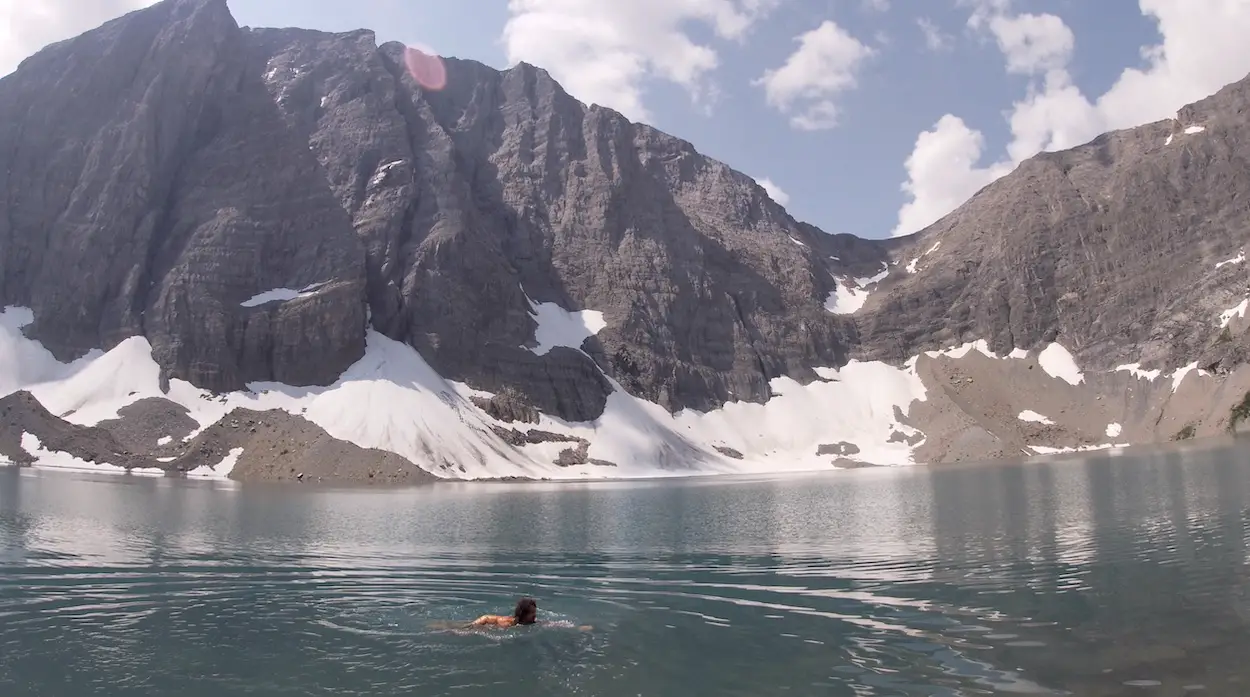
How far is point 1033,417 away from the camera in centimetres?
17212

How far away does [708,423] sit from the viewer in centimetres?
18650

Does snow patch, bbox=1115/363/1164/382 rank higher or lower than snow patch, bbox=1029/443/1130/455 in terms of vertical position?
higher

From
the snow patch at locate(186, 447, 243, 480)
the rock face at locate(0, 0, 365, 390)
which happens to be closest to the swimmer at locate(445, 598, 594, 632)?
the snow patch at locate(186, 447, 243, 480)

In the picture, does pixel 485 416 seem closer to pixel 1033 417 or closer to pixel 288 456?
pixel 288 456

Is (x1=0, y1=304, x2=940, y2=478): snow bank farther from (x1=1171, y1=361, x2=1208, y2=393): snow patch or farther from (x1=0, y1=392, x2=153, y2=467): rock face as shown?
(x1=1171, y1=361, x2=1208, y2=393): snow patch

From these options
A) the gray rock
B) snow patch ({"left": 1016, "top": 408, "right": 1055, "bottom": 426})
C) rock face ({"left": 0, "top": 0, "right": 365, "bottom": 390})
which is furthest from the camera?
the gray rock

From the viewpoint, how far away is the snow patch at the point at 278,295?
16175 centimetres

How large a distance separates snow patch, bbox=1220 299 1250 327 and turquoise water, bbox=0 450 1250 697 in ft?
468

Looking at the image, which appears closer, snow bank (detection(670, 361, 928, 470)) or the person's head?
the person's head

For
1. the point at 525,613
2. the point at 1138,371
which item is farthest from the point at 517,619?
the point at 1138,371

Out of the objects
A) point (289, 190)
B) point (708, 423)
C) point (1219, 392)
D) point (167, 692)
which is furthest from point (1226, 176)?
point (167, 692)

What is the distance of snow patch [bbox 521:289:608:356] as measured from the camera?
183000 millimetres

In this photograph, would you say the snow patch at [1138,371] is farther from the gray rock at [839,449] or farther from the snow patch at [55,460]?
the snow patch at [55,460]

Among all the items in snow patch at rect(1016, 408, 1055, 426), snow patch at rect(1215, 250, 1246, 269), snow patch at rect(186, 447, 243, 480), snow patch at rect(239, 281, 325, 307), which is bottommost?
snow patch at rect(186, 447, 243, 480)
